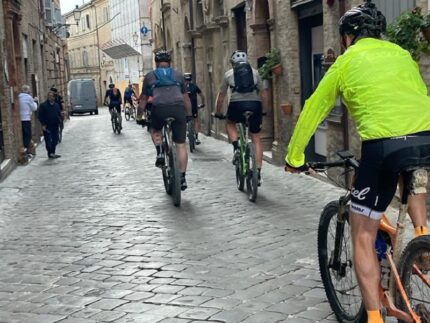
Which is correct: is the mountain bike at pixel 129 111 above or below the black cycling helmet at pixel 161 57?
below

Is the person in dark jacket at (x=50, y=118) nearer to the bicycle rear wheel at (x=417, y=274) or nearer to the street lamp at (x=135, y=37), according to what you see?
the bicycle rear wheel at (x=417, y=274)

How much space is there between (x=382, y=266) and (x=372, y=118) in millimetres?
815

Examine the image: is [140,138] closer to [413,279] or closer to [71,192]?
[71,192]

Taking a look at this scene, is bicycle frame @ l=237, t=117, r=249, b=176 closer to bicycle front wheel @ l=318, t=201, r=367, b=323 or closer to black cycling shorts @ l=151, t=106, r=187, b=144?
black cycling shorts @ l=151, t=106, r=187, b=144

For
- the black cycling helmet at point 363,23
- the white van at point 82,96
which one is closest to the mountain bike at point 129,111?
the white van at point 82,96

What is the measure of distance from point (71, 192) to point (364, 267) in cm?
778

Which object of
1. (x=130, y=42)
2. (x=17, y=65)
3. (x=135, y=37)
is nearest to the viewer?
(x=17, y=65)

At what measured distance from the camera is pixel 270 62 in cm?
1277

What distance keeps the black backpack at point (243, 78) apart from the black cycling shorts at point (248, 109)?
178 mm

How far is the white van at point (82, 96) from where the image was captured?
4806 cm

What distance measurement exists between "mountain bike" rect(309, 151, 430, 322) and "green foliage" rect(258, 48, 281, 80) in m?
8.67

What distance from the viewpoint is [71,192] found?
10648mm

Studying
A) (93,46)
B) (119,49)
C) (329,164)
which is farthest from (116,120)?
(93,46)

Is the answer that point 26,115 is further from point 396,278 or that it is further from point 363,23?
point 396,278
